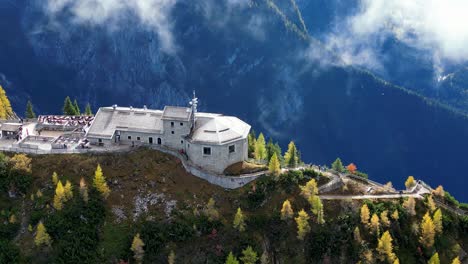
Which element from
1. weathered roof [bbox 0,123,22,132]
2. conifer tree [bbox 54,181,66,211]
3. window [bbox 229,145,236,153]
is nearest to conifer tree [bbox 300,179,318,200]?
window [bbox 229,145,236,153]

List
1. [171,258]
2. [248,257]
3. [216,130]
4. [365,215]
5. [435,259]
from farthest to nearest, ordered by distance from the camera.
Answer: [216,130] < [365,215] < [435,259] < [248,257] < [171,258]

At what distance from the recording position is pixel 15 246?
121688 mm

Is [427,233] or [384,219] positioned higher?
[384,219]

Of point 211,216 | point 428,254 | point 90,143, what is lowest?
point 428,254

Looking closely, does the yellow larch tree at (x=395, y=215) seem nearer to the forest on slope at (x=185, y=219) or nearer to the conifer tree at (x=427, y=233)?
the forest on slope at (x=185, y=219)

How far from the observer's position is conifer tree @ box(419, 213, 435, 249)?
13212cm

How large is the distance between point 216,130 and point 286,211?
85.9ft

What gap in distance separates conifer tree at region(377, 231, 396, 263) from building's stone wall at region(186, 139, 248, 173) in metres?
39.3

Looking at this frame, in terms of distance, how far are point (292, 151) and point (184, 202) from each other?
37090 millimetres

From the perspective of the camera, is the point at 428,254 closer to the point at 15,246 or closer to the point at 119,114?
the point at 119,114

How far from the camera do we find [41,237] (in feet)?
396

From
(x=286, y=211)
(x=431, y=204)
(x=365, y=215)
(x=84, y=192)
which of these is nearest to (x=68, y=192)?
(x=84, y=192)

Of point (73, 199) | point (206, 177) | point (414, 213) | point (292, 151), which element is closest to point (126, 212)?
point (73, 199)

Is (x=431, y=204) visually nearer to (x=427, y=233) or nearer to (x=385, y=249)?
(x=427, y=233)
